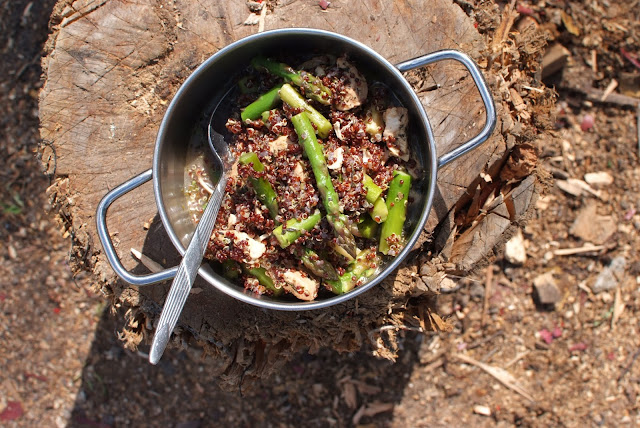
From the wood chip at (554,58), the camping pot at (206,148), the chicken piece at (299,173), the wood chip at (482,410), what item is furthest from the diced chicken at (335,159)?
the wood chip at (482,410)

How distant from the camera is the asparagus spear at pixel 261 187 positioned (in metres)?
2.50

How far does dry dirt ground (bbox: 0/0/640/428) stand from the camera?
4.16 m

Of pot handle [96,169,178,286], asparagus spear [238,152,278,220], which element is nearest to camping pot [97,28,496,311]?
pot handle [96,169,178,286]

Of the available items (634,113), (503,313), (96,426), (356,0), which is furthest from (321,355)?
(634,113)

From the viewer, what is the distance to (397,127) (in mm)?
2635

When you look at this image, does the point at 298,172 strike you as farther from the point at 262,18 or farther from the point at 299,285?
the point at 262,18

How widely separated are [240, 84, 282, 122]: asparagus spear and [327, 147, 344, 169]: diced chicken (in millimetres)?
420

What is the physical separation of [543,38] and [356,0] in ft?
3.55

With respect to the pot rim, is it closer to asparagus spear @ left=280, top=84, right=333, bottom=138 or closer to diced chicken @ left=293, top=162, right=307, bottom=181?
asparagus spear @ left=280, top=84, right=333, bottom=138

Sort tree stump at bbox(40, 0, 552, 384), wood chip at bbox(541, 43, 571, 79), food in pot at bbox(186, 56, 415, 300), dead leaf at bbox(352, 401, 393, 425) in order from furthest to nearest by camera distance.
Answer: dead leaf at bbox(352, 401, 393, 425) → wood chip at bbox(541, 43, 571, 79) → tree stump at bbox(40, 0, 552, 384) → food in pot at bbox(186, 56, 415, 300)

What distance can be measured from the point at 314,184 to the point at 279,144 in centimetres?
26

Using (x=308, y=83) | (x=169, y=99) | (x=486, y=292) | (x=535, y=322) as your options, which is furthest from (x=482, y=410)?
(x=169, y=99)

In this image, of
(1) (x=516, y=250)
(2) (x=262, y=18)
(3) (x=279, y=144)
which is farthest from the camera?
(1) (x=516, y=250)

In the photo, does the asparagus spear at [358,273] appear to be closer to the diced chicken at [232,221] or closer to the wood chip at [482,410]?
the diced chicken at [232,221]
